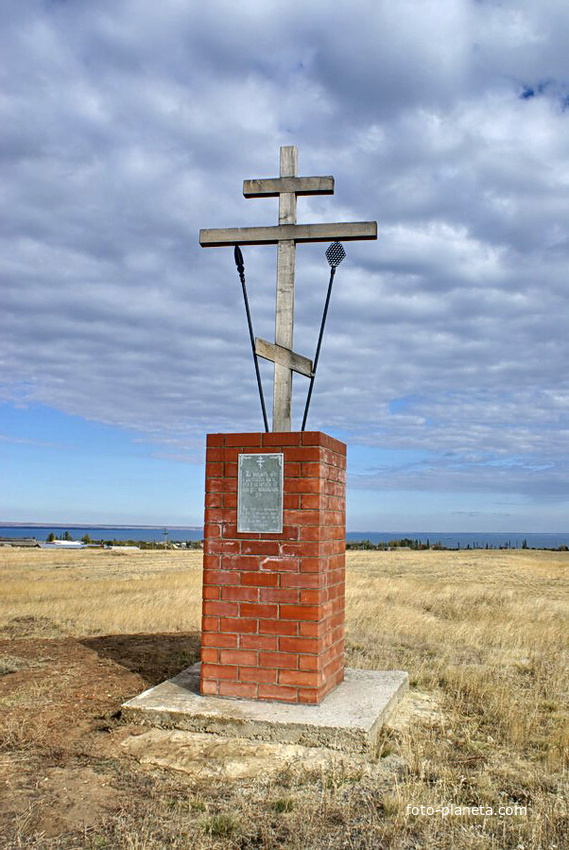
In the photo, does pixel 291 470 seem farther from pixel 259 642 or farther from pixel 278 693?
pixel 278 693

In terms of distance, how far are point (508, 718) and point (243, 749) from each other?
219 cm

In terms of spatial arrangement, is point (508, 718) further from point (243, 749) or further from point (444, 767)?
point (243, 749)

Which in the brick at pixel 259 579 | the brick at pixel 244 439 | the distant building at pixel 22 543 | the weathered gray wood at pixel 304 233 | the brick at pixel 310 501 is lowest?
the distant building at pixel 22 543

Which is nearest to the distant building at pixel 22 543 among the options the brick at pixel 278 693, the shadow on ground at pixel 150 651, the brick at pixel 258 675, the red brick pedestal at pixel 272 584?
the shadow on ground at pixel 150 651

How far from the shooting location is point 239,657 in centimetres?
555

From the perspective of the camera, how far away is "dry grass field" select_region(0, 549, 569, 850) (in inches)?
139

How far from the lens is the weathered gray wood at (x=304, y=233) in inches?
245

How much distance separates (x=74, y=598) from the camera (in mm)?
14469

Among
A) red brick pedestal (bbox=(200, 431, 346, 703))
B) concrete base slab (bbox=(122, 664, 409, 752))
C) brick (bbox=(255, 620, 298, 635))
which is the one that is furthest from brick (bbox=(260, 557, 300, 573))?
concrete base slab (bbox=(122, 664, 409, 752))

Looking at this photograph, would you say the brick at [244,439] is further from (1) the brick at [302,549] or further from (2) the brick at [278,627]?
(2) the brick at [278,627]

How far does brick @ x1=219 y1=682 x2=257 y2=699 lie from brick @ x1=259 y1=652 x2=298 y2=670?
212mm

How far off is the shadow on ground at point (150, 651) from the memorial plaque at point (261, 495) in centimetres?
207

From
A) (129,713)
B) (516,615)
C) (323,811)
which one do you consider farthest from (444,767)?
(516,615)

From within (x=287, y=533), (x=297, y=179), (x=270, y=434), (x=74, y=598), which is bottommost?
(x=74, y=598)
